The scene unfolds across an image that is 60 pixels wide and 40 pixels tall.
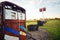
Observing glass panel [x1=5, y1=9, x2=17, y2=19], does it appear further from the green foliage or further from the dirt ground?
the green foliage

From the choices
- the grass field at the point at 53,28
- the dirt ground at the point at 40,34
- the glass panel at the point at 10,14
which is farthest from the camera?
the grass field at the point at 53,28

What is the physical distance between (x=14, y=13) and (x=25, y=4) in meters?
0.55

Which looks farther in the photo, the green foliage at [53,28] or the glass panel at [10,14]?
the green foliage at [53,28]

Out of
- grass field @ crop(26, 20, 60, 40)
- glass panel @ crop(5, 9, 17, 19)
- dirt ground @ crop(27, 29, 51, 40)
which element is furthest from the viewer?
grass field @ crop(26, 20, 60, 40)

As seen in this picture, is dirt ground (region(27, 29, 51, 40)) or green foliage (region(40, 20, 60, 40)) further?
green foliage (region(40, 20, 60, 40))

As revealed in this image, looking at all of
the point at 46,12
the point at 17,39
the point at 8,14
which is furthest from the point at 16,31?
the point at 46,12

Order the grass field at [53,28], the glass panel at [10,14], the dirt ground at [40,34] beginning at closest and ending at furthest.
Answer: the glass panel at [10,14]
the dirt ground at [40,34]
the grass field at [53,28]

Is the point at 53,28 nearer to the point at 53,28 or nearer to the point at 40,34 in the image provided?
the point at 53,28

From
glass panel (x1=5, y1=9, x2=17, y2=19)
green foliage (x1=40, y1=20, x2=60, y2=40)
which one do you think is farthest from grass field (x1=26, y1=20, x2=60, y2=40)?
glass panel (x1=5, y1=9, x2=17, y2=19)

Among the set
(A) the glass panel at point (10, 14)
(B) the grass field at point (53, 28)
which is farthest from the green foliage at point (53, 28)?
(A) the glass panel at point (10, 14)

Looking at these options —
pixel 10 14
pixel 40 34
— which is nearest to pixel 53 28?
pixel 40 34

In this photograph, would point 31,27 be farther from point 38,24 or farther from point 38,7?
point 38,7

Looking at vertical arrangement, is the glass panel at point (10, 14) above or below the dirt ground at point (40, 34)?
above

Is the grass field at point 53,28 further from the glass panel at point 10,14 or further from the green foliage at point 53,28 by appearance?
the glass panel at point 10,14
